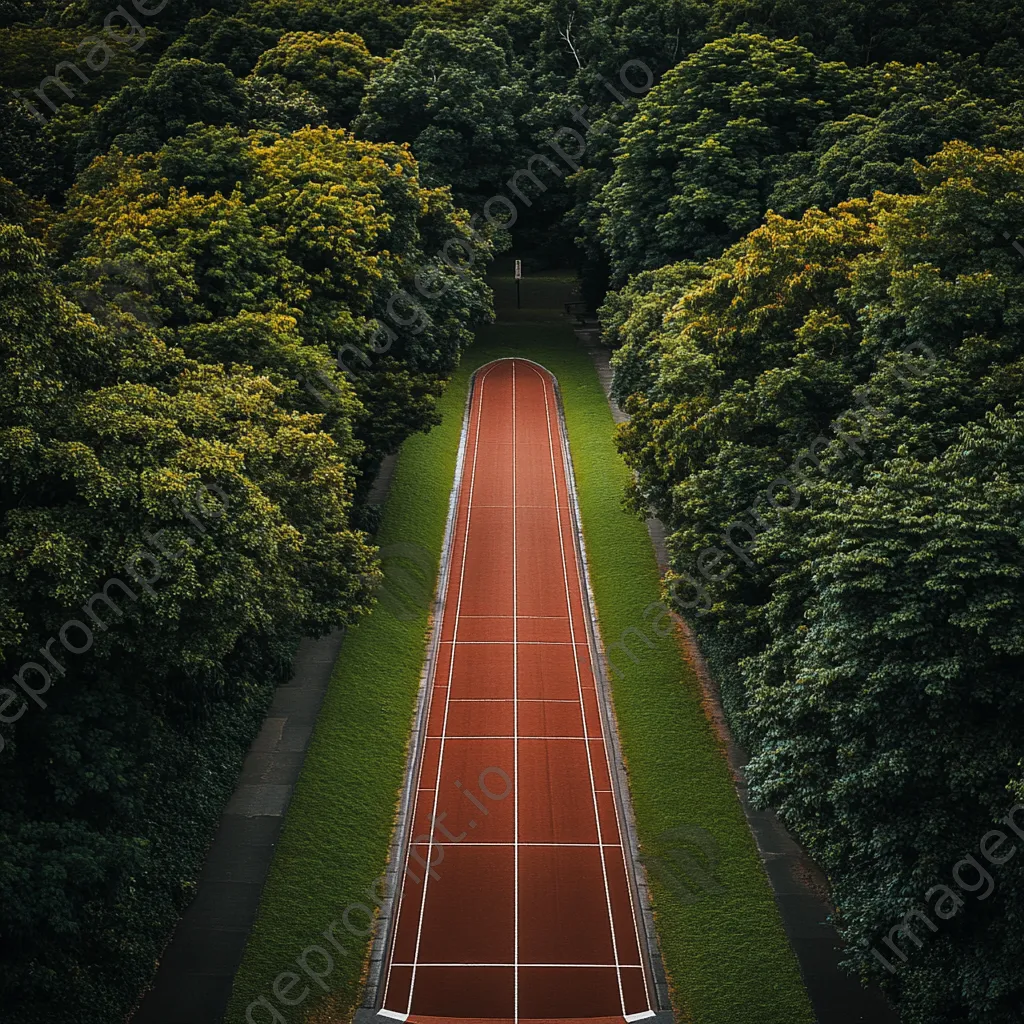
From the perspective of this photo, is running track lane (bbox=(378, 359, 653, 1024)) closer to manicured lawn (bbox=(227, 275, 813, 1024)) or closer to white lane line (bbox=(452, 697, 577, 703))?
white lane line (bbox=(452, 697, 577, 703))

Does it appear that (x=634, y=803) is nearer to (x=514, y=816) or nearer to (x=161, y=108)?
(x=514, y=816)

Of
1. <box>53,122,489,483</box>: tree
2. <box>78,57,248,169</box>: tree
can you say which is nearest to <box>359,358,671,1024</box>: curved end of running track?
<box>53,122,489,483</box>: tree

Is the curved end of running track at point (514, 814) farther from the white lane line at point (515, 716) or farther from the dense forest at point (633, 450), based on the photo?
the dense forest at point (633, 450)

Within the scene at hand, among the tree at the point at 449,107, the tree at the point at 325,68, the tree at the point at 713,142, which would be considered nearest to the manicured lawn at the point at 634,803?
the tree at the point at 713,142

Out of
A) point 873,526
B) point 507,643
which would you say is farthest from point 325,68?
point 873,526

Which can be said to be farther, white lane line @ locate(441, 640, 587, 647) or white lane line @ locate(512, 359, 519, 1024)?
white lane line @ locate(441, 640, 587, 647)

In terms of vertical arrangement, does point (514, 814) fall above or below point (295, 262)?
below
